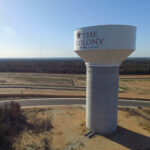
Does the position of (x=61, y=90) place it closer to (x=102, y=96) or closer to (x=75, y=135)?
(x=75, y=135)

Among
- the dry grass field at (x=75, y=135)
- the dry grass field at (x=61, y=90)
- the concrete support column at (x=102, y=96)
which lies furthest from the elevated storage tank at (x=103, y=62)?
the dry grass field at (x=61, y=90)

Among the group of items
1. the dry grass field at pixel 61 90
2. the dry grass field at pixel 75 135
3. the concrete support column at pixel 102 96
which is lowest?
the dry grass field at pixel 75 135

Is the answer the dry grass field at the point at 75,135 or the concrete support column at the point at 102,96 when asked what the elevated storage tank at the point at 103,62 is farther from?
the dry grass field at the point at 75,135

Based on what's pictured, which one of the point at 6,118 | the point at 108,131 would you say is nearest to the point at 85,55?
the point at 108,131

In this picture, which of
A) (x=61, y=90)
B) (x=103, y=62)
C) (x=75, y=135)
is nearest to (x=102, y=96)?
(x=103, y=62)

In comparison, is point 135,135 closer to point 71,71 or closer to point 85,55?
point 85,55
